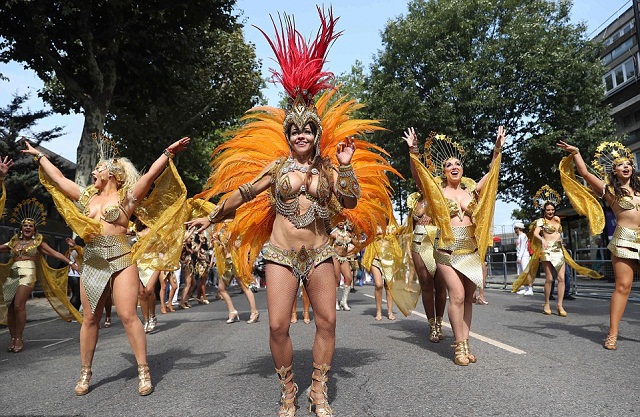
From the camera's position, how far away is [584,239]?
2141 centimetres

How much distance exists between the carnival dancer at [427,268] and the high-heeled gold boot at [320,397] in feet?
9.52

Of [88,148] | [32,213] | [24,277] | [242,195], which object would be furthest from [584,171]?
[88,148]

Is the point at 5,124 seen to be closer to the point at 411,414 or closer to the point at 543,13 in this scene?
the point at 543,13

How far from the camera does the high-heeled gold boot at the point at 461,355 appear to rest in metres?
5.10

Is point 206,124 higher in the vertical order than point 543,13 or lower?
lower

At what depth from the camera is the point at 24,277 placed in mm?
7832

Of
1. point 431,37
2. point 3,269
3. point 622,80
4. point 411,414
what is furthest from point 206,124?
point 622,80

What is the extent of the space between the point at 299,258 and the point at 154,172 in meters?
1.90

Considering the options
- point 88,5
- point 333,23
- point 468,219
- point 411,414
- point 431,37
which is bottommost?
point 411,414

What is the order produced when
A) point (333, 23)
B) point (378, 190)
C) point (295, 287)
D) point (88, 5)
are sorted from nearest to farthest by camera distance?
point (295, 287) → point (333, 23) → point (378, 190) → point (88, 5)

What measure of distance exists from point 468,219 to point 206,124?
66.0 feet

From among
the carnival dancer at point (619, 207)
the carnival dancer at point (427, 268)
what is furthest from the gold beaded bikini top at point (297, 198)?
the carnival dancer at point (619, 207)

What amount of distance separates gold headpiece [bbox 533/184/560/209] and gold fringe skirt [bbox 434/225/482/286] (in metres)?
5.12

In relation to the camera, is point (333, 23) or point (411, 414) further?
point (333, 23)
